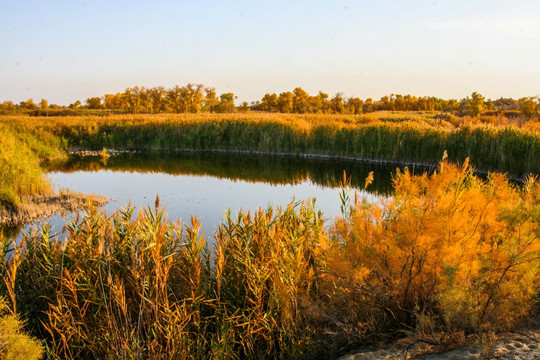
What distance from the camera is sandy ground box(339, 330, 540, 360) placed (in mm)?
3102

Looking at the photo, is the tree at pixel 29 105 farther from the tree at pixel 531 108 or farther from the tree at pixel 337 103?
the tree at pixel 531 108

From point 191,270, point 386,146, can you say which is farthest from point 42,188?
point 386,146

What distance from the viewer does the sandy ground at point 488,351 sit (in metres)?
3.10

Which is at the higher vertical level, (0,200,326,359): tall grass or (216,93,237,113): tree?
(216,93,237,113): tree

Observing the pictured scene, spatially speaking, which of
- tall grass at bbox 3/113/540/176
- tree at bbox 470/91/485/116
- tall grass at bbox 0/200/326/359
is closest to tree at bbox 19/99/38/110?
tall grass at bbox 3/113/540/176

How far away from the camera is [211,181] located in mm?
16312

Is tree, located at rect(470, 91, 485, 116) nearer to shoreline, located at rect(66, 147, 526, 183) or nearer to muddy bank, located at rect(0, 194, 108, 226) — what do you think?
shoreline, located at rect(66, 147, 526, 183)

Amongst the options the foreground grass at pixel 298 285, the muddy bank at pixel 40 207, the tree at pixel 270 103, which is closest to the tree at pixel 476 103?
the tree at pixel 270 103

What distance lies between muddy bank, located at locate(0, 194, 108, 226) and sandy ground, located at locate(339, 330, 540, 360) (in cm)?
747

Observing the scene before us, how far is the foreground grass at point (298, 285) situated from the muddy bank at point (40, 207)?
5.47 m

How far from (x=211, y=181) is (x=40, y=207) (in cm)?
691

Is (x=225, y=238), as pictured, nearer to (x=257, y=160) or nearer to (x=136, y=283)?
(x=136, y=283)

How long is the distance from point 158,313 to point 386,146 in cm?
1784

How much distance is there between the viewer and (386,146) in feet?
65.8
